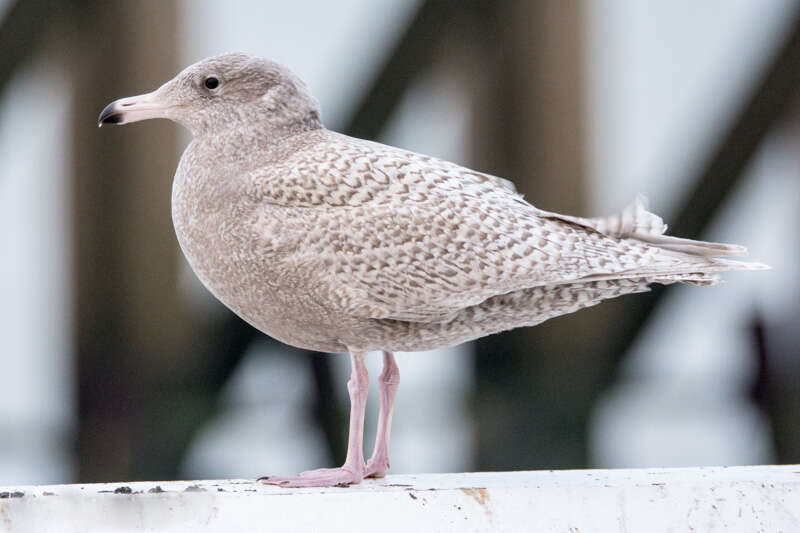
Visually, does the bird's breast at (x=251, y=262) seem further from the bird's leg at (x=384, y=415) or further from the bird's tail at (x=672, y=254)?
the bird's tail at (x=672, y=254)

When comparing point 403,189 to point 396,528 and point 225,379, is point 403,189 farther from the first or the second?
point 225,379

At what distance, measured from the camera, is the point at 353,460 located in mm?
2328

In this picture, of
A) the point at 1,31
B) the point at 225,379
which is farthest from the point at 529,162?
the point at 1,31

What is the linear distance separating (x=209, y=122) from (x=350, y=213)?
31cm

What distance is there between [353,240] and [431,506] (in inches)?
17.3

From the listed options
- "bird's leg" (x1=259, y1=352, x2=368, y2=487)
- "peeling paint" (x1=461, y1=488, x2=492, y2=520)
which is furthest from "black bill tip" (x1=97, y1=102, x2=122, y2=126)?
"peeling paint" (x1=461, y1=488, x2=492, y2=520)

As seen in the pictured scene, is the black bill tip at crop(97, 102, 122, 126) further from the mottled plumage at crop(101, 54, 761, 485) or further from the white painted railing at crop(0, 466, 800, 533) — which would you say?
the white painted railing at crop(0, 466, 800, 533)

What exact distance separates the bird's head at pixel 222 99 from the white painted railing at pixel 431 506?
609mm

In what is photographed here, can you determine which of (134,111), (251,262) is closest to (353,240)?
(251,262)

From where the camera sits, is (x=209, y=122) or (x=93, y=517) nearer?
(x=93, y=517)

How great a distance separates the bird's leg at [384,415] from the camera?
2.46m

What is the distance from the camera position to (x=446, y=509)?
2104mm

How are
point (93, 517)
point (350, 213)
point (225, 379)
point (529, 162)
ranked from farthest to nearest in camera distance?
point (529, 162), point (225, 379), point (350, 213), point (93, 517)

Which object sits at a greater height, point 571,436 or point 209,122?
point 209,122
